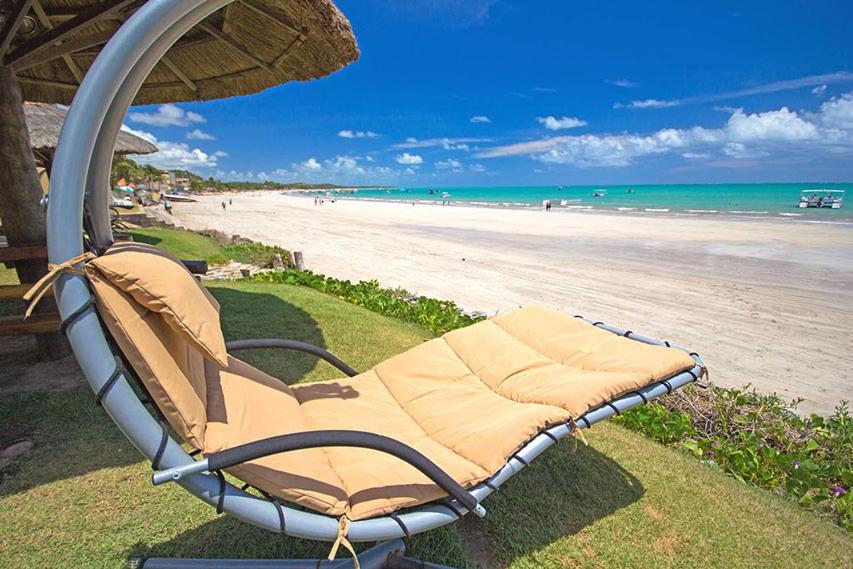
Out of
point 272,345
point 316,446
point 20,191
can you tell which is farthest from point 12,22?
point 316,446

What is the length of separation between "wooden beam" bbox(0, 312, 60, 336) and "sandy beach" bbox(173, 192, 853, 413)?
16.2 feet

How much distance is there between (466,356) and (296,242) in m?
12.0

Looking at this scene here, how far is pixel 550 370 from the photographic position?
2578 mm

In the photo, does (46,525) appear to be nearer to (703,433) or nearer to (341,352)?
(341,352)

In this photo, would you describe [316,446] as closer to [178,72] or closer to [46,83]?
[178,72]

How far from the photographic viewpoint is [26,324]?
3.08m

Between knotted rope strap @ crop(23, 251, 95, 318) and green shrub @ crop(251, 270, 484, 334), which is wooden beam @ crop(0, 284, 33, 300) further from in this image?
green shrub @ crop(251, 270, 484, 334)

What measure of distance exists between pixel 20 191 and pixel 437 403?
12.8 feet

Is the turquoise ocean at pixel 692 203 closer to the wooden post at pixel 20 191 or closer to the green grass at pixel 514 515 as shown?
the green grass at pixel 514 515

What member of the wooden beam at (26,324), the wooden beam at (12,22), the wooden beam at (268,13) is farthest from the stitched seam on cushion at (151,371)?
the wooden beam at (12,22)

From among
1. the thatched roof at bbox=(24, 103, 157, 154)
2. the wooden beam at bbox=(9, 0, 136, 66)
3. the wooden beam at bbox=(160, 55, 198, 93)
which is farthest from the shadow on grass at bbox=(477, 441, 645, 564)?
the thatched roof at bbox=(24, 103, 157, 154)

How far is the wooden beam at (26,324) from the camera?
9.89ft

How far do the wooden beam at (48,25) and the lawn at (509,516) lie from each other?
10.7 ft

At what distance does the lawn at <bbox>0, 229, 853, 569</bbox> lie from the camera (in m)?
2.04
